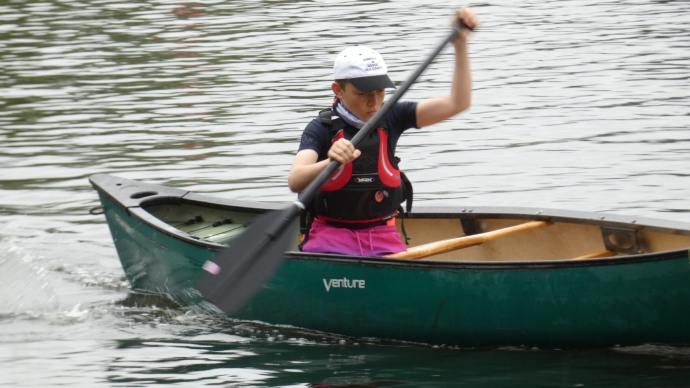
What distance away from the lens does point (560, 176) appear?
9898mm

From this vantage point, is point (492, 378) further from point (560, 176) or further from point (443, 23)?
point (443, 23)

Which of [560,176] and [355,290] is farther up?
[355,290]

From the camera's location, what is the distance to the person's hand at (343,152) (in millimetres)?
5738

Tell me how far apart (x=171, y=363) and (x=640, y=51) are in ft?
34.9

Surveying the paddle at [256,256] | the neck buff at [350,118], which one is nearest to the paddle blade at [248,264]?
the paddle at [256,256]

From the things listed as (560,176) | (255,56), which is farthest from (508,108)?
(255,56)

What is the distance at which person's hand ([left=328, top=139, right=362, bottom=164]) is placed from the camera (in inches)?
226

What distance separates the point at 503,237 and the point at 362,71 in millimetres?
1519

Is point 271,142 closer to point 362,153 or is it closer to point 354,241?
point 354,241

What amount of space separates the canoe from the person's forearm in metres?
0.39

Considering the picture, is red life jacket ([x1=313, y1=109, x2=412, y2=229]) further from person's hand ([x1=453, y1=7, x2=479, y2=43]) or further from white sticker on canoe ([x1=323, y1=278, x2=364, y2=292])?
person's hand ([x1=453, y1=7, x2=479, y2=43])

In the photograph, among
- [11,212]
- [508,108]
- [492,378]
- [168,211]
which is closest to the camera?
[492,378]

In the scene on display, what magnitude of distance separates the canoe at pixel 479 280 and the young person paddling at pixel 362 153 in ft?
0.80

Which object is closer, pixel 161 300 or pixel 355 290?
pixel 355 290
